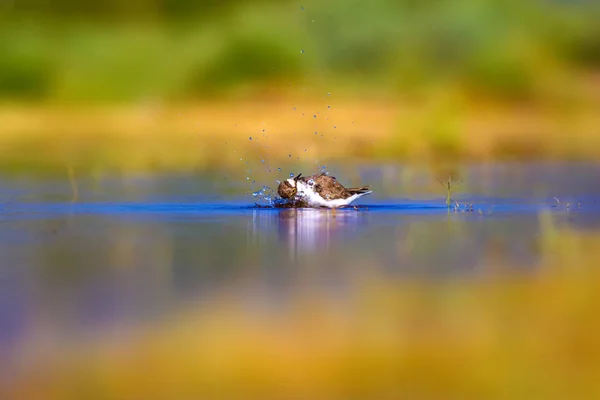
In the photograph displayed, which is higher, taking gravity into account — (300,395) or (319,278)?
(319,278)

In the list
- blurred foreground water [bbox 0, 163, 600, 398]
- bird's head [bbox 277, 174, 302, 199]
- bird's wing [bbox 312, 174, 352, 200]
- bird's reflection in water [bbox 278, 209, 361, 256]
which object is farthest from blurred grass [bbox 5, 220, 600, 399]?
bird's head [bbox 277, 174, 302, 199]

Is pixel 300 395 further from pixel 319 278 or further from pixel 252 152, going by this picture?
pixel 252 152

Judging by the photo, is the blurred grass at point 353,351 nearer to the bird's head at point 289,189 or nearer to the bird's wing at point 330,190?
the bird's wing at point 330,190

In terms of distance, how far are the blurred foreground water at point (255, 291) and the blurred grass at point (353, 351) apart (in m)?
0.02

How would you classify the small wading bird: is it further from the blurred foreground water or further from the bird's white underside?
the blurred foreground water

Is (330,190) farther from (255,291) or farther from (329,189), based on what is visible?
(255,291)

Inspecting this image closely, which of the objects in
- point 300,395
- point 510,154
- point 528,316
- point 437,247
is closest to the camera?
point 300,395

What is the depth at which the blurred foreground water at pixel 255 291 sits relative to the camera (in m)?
6.00

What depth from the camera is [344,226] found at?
1359cm

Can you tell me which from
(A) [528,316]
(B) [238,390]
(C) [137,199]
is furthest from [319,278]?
(C) [137,199]

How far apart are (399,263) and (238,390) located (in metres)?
4.48

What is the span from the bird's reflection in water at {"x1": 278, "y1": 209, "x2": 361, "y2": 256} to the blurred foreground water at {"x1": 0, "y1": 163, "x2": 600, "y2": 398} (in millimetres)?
31

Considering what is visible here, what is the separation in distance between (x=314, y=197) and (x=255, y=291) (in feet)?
26.3

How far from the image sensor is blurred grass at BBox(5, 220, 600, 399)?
575cm
